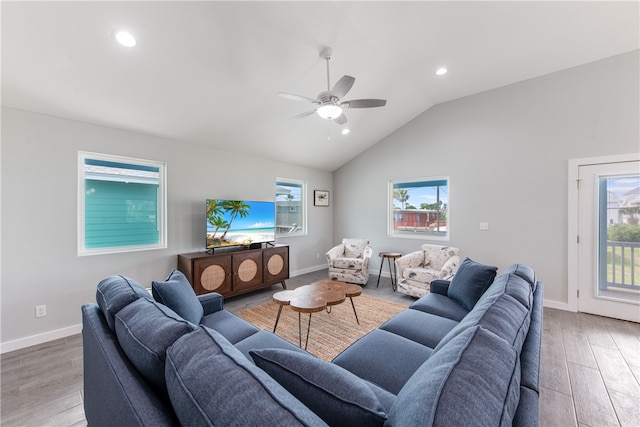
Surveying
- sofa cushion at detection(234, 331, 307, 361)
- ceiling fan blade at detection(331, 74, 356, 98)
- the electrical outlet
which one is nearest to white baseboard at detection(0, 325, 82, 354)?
the electrical outlet

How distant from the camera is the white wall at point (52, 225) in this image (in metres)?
2.51

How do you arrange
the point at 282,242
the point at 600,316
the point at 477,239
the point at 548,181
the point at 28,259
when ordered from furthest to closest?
the point at 282,242, the point at 477,239, the point at 548,181, the point at 600,316, the point at 28,259

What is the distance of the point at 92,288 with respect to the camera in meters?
2.98

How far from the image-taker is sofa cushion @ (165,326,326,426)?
→ 607 mm

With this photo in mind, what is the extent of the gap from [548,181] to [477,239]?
1238 mm

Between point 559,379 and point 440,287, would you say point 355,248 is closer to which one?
point 440,287

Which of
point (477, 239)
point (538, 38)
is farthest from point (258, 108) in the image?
point (477, 239)

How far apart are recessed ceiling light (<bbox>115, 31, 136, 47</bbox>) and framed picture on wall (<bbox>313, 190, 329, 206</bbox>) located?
4.02 meters

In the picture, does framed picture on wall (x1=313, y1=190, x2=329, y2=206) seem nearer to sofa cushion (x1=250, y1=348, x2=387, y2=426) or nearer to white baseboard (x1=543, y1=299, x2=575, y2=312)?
white baseboard (x1=543, y1=299, x2=575, y2=312)

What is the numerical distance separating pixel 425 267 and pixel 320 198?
2.72 meters

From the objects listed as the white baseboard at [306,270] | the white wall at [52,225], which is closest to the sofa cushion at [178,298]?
the white wall at [52,225]

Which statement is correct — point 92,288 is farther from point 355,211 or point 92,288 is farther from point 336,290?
point 355,211

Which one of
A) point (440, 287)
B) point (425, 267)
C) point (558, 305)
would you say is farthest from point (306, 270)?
point (558, 305)

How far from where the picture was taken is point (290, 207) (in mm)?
5488
